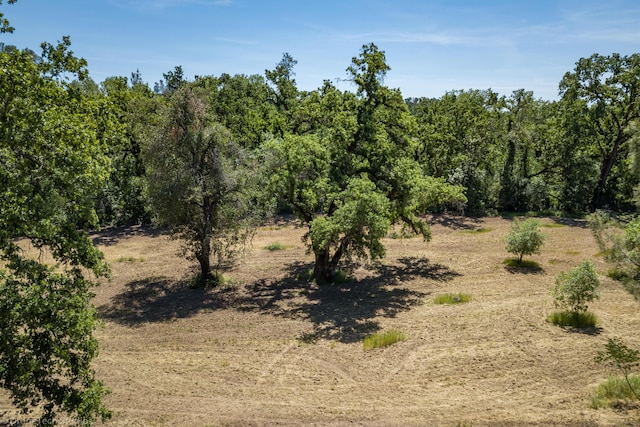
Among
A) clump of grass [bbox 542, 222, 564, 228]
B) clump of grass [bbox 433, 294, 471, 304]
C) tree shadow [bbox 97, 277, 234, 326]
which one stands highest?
clump of grass [bbox 542, 222, 564, 228]

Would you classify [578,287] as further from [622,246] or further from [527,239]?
[527,239]

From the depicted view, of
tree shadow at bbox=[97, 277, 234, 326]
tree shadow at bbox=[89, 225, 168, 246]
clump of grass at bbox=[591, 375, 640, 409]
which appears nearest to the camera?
clump of grass at bbox=[591, 375, 640, 409]

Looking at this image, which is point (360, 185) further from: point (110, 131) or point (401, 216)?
point (110, 131)

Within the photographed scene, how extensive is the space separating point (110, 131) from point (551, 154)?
46754 mm

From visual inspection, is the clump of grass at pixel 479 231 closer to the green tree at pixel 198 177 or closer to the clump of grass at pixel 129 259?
the green tree at pixel 198 177

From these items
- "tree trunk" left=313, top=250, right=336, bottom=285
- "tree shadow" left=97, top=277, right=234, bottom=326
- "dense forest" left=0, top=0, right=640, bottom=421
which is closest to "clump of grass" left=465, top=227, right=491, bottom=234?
"dense forest" left=0, top=0, right=640, bottom=421

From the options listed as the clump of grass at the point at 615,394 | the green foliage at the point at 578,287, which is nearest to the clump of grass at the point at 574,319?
the green foliage at the point at 578,287

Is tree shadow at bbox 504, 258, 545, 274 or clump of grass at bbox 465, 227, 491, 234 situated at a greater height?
clump of grass at bbox 465, 227, 491, 234

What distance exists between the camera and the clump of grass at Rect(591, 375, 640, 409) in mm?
12734

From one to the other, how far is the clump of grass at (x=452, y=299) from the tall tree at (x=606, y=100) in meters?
29.9

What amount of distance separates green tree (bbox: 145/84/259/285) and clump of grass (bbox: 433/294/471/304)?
10803mm

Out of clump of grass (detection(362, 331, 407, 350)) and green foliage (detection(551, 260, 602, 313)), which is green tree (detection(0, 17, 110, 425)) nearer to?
clump of grass (detection(362, 331, 407, 350))

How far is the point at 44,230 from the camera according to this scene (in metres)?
10.1

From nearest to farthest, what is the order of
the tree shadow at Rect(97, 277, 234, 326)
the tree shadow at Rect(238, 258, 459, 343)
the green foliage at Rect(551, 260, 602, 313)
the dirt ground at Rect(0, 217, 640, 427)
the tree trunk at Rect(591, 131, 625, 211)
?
the dirt ground at Rect(0, 217, 640, 427)
the green foliage at Rect(551, 260, 602, 313)
the tree shadow at Rect(238, 258, 459, 343)
the tree shadow at Rect(97, 277, 234, 326)
the tree trunk at Rect(591, 131, 625, 211)
